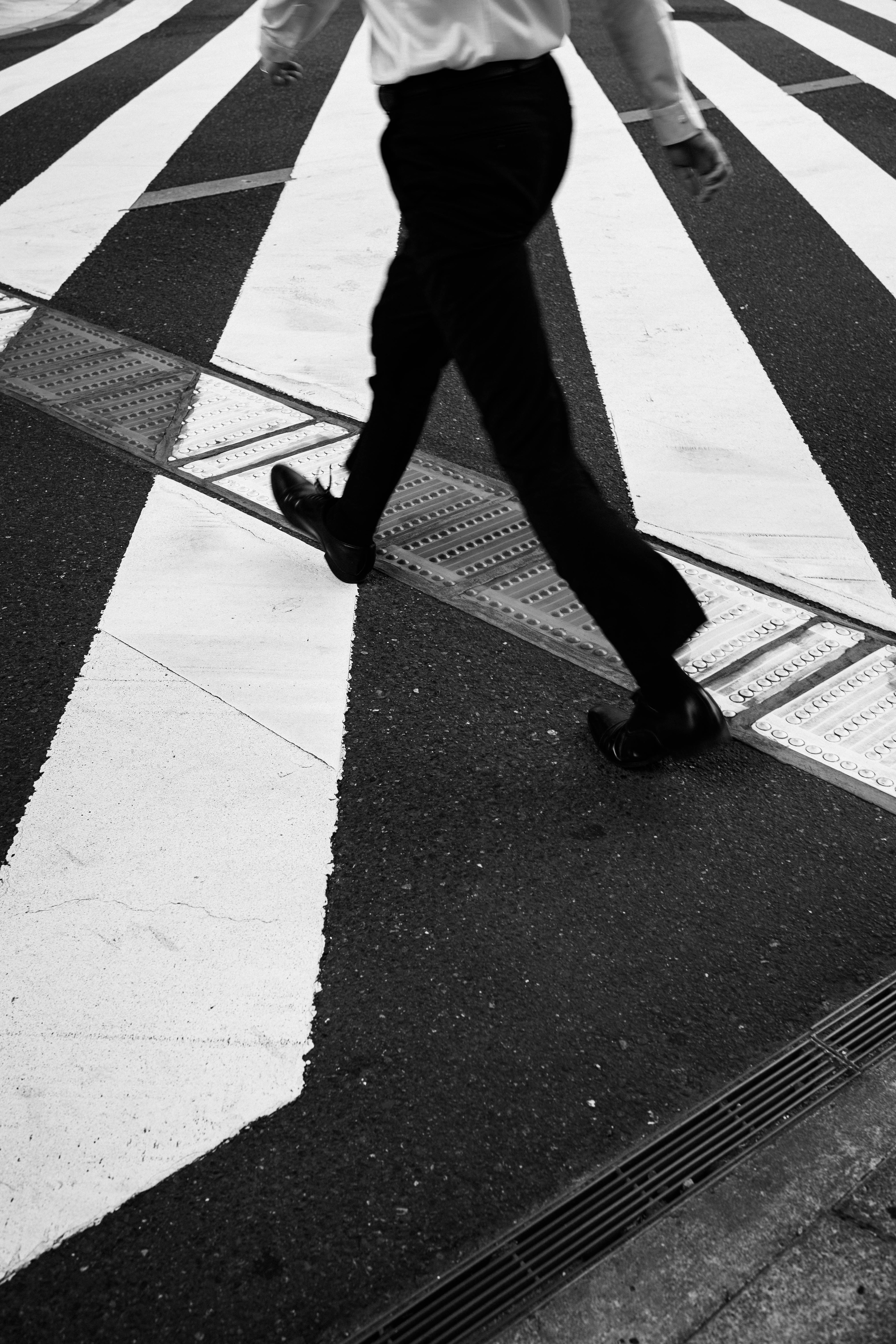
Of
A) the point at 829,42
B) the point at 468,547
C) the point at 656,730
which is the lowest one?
the point at 468,547

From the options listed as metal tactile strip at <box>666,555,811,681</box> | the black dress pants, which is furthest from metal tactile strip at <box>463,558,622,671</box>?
the black dress pants

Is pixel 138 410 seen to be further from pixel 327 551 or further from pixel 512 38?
pixel 512 38

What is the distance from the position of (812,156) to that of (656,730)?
535cm

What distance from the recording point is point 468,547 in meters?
3.36

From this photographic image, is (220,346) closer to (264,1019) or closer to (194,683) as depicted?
(194,683)

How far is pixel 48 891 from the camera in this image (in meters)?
2.27

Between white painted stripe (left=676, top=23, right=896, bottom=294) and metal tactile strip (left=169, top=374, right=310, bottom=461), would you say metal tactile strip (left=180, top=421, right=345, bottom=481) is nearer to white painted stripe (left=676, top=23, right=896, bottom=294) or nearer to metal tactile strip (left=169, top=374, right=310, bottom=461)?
metal tactile strip (left=169, top=374, right=310, bottom=461)

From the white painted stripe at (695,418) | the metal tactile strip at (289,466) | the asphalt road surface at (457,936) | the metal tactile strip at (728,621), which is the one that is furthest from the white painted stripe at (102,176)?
the metal tactile strip at (728,621)

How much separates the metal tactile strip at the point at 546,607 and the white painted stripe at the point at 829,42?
625 cm

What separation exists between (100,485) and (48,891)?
163 centimetres

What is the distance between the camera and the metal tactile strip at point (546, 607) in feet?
9.79

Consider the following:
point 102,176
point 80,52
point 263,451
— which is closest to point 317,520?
point 263,451

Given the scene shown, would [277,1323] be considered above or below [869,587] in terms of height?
below

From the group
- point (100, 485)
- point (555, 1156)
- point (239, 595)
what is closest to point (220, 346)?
point (100, 485)
